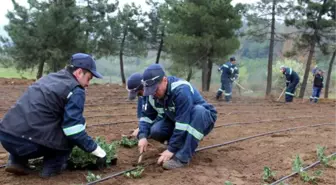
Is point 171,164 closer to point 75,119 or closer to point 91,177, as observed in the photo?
point 91,177

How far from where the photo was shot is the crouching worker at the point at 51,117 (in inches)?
150

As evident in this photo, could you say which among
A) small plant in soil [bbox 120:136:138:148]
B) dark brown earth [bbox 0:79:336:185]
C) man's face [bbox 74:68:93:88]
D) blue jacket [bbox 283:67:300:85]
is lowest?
dark brown earth [bbox 0:79:336:185]

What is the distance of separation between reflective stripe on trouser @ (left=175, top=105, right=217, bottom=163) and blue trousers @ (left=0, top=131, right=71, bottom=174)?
125cm

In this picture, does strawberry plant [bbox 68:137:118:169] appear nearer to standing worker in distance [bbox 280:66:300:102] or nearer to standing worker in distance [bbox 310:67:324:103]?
standing worker in distance [bbox 280:66:300:102]

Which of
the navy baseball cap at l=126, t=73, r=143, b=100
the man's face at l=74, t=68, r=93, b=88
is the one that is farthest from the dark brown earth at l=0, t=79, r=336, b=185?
the man's face at l=74, t=68, r=93, b=88

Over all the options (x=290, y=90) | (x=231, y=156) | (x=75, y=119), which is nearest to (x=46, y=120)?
(x=75, y=119)

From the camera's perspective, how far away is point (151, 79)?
4.37 m

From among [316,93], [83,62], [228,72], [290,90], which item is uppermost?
[83,62]

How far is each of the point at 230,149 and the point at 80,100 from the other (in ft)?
8.74

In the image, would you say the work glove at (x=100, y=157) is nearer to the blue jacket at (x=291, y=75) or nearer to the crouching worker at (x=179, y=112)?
the crouching worker at (x=179, y=112)

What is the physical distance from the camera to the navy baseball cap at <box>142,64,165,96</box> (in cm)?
437

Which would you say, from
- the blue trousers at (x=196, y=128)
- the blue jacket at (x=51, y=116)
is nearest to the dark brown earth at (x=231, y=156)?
the blue trousers at (x=196, y=128)

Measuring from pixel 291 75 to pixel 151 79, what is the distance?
11095 millimetres

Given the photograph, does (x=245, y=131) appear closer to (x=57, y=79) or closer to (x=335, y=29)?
(x=57, y=79)
